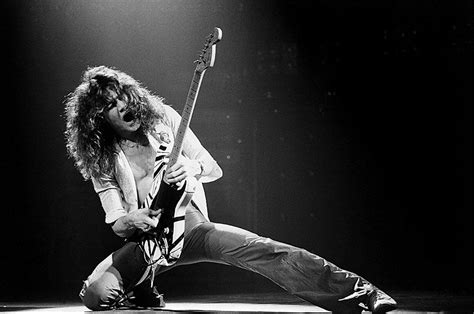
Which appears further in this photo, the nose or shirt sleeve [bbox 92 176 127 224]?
the nose

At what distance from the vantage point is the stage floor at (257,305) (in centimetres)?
313

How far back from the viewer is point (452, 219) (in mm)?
5500

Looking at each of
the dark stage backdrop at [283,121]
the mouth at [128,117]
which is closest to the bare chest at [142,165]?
A: the mouth at [128,117]

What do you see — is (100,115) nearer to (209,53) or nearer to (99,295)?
(209,53)

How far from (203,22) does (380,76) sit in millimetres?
1387

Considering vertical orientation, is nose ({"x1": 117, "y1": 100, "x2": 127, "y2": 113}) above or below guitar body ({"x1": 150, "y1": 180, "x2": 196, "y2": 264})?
above

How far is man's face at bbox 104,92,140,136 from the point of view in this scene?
311 cm

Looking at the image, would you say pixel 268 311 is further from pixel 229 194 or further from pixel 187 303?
pixel 229 194

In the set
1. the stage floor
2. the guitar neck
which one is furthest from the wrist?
the stage floor

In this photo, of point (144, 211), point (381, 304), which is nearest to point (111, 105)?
point (144, 211)

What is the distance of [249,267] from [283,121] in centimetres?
285

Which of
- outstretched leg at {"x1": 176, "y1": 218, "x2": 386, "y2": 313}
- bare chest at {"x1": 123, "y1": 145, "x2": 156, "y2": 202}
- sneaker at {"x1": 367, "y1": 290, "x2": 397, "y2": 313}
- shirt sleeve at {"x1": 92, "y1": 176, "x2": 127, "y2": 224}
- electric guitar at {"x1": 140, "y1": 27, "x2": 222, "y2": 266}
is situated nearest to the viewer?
sneaker at {"x1": 367, "y1": 290, "x2": 397, "y2": 313}

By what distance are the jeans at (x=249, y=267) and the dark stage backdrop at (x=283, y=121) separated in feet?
7.31

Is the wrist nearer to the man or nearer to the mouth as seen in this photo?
the man
